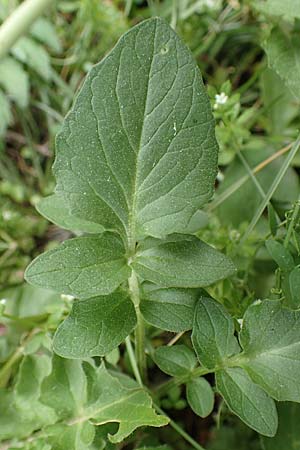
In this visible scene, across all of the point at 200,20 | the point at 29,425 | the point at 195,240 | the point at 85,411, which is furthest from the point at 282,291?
the point at 200,20

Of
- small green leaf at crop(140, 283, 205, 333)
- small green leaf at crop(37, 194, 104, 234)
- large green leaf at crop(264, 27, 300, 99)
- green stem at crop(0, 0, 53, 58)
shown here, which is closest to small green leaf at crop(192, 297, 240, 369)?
small green leaf at crop(140, 283, 205, 333)

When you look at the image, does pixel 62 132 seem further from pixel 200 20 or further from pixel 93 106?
pixel 200 20

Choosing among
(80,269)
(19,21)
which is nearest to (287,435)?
(80,269)

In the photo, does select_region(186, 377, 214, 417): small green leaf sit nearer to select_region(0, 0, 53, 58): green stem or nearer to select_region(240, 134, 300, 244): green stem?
select_region(240, 134, 300, 244): green stem

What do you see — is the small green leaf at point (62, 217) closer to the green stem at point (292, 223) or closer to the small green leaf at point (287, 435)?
the green stem at point (292, 223)

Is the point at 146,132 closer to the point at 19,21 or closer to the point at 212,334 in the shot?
the point at 212,334

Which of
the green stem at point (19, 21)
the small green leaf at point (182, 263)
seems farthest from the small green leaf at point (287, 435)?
the green stem at point (19, 21)

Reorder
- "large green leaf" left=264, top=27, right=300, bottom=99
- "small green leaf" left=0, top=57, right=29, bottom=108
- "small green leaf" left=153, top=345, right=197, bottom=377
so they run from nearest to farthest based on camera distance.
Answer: "small green leaf" left=153, top=345, right=197, bottom=377
"large green leaf" left=264, top=27, right=300, bottom=99
"small green leaf" left=0, top=57, right=29, bottom=108
